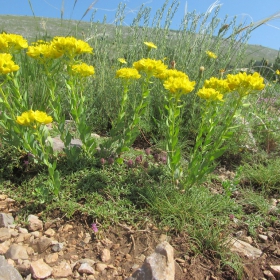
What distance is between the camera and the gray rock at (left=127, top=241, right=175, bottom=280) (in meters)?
1.35

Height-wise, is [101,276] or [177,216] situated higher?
[177,216]

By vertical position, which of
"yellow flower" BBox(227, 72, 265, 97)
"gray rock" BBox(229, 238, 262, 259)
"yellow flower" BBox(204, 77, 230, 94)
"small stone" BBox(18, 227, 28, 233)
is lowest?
"small stone" BBox(18, 227, 28, 233)

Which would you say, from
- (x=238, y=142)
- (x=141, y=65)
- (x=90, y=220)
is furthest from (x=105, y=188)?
(x=238, y=142)

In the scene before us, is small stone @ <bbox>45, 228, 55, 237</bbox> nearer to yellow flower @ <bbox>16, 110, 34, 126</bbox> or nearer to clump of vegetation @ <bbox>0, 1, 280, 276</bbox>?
clump of vegetation @ <bbox>0, 1, 280, 276</bbox>

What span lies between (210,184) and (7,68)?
181 centimetres

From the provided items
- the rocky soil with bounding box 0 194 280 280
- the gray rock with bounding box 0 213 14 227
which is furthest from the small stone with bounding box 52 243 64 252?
the gray rock with bounding box 0 213 14 227

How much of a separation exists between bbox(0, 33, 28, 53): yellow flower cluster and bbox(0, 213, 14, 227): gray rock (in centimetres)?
111

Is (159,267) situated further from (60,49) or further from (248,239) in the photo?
(60,49)

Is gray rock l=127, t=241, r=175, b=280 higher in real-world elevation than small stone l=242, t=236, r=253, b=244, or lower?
higher

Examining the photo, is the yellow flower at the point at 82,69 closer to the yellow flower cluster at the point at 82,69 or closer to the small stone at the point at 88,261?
the yellow flower cluster at the point at 82,69

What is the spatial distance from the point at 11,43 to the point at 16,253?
1.35m

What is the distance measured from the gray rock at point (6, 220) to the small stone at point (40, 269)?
1.46ft

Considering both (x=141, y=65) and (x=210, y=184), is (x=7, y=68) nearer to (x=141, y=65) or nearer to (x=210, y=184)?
(x=141, y=65)

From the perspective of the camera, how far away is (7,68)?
172 cm
